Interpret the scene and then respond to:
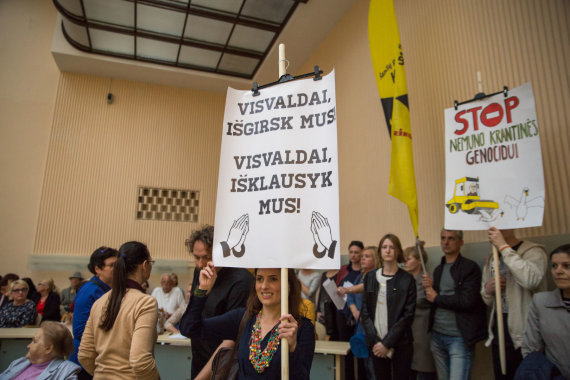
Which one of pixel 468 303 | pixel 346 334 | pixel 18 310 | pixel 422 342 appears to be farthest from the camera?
pixel 18 310

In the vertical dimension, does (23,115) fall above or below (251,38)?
below

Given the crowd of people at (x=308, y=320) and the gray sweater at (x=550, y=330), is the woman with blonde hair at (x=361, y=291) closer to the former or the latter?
the crowd of people at (x=308, y=320)

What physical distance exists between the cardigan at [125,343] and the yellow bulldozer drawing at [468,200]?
100 inches

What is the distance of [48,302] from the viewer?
6844mm

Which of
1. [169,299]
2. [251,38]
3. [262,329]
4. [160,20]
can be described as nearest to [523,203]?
[262,329]

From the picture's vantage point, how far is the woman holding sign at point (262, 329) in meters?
1.83

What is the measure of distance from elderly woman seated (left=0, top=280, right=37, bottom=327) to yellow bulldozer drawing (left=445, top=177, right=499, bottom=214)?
535cm

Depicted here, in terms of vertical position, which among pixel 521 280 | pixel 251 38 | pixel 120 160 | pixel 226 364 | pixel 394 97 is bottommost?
pixel 226 364

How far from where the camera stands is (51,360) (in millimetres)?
2697

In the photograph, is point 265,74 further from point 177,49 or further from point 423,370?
point 423,370

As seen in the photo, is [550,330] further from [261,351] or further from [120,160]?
[120,160]

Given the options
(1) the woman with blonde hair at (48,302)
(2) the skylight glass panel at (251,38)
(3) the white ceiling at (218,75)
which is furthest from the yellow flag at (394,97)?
(1) the woman with blonde hair at (48,302)

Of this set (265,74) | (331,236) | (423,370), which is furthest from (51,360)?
(265,74)

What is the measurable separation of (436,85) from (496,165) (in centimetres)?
252
